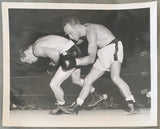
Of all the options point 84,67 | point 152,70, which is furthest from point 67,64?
point 152,70

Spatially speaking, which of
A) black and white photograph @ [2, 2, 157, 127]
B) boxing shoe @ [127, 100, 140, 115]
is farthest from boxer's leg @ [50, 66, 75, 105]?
boxing shoe @ [127, 100, 140, 115]

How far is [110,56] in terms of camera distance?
0.49 meters

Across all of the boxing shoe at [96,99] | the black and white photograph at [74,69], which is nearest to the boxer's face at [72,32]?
the black and white photograph at [74,69]

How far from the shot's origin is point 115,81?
49cm

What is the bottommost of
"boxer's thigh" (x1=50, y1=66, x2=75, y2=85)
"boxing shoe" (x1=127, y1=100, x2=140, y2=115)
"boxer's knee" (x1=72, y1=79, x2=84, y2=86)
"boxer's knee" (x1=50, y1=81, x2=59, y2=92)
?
"boxing shoe" (x1=127, y1=100, x2=140, y2=115)

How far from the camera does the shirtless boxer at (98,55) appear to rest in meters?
0.49

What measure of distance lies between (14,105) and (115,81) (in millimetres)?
176

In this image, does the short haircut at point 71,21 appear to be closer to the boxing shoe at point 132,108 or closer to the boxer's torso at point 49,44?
the boxer's torso at point 49,44

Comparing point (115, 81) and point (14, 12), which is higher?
point (14, 12)

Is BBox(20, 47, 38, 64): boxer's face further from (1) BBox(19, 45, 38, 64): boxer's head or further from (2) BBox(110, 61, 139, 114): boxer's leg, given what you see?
(2) BBox(110, 61, 139, 114): boxer's leg

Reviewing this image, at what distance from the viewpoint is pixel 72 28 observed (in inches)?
19.2

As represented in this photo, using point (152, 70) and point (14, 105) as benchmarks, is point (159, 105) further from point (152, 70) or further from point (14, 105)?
point (14, 105)

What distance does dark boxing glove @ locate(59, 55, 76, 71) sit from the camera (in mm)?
485

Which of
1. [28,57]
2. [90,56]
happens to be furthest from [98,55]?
[28,57]
